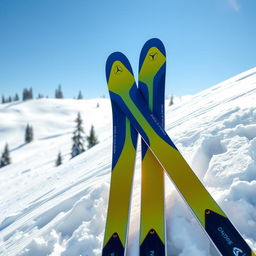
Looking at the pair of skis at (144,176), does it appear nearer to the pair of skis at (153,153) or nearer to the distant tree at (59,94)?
the pair of skis at (153,153)

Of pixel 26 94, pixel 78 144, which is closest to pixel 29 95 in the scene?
pixel 26 94

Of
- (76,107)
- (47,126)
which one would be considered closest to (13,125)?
(47,126)

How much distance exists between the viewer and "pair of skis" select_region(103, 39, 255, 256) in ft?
7.98

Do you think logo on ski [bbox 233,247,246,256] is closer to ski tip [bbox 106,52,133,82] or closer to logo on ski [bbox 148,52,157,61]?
logo on ski [bbox 148,52,157,61]

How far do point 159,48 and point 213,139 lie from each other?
6.80 feet

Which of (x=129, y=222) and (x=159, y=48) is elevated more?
(x=159, y=48)

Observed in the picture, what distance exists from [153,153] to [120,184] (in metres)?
0.67

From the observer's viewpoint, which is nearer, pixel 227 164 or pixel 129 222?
pixel 129 222

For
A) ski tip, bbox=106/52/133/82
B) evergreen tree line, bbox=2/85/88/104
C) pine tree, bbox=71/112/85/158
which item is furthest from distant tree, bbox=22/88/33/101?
ski tip, bbox=106/52/133/82

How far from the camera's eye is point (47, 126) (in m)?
68.9

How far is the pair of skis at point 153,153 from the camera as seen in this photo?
2.43 metres

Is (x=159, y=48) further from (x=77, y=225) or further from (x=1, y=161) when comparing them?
(x=1, y=161)

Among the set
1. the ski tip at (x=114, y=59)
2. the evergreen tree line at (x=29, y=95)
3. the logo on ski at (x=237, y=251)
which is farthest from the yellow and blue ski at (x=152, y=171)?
the evergreen tree line at (x=29, y=95)

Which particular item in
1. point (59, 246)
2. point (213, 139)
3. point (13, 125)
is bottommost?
point (59, 246)
